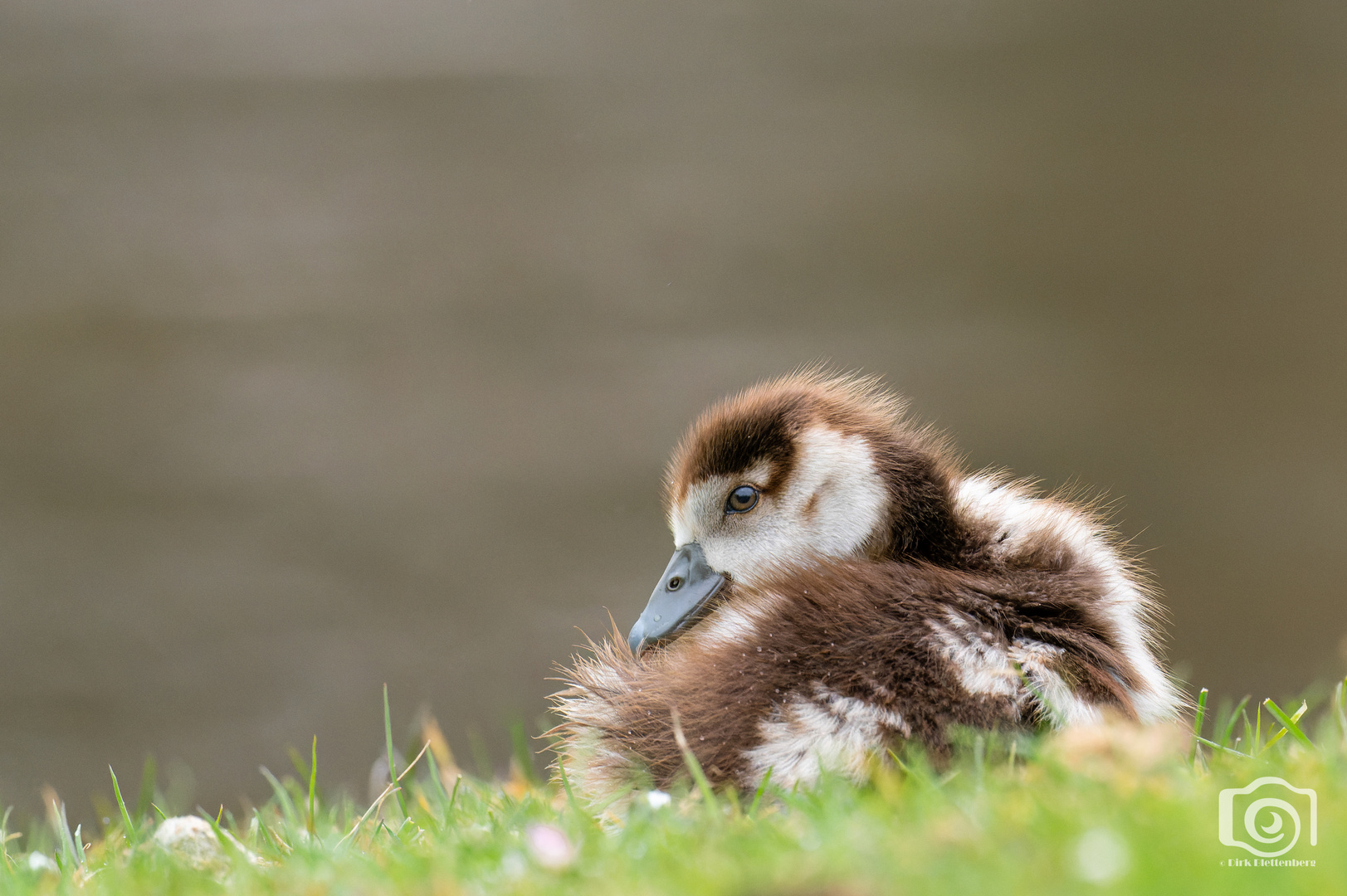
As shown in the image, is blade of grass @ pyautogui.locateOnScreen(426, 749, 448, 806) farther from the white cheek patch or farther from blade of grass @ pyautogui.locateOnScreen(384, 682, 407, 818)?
the white cheek patch

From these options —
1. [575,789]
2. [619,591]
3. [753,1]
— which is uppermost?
[753,1]

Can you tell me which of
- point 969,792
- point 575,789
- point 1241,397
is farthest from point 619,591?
point 969,792

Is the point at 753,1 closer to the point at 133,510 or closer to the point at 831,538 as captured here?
the point at 133,510

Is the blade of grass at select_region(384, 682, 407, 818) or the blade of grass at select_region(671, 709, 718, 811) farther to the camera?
the blade of grass at select_region(384, 682, 407, 818)

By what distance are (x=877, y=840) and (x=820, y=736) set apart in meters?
0.59

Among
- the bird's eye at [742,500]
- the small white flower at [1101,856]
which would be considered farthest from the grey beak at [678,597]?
the small white flower at [1101,856]

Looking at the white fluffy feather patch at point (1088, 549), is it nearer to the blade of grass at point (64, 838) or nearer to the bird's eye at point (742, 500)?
the bird's eye at point (742, 500)

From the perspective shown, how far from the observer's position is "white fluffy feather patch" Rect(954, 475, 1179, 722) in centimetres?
235

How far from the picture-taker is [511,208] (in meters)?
7.41

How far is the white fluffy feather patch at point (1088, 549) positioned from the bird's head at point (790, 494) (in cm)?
10

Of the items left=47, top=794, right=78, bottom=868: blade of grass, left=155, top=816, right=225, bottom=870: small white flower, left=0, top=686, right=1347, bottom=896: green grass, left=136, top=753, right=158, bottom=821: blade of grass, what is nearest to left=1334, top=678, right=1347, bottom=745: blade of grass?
left=0, top=686, right=1347, bottom=896: green grass

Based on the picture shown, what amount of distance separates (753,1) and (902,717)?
6601 millimetres

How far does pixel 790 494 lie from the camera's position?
2.70 metres

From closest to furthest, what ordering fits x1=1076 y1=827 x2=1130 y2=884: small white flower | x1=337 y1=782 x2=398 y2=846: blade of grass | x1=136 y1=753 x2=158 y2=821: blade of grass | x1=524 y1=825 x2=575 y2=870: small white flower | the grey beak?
1. x1=1076 y1=827 x2=1130 y2=884: small white flower
2. x1=524 y1=825 x2=575 y2=870: small white flower
3. x1=337 y1=782 x2=398 y2=846: blade of grass
4. the grey beak
5. x1=136 y1=753 x2=158 y2=821: blade of grass
